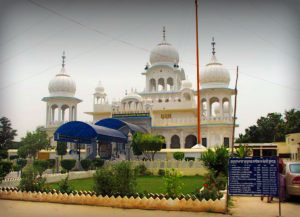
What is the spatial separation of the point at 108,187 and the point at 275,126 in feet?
104

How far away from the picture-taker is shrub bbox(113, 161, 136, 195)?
990 cm

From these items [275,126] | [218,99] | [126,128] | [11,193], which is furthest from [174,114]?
[11,193]

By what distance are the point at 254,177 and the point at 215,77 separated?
27.9 meters

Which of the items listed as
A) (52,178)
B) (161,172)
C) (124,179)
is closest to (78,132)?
(161,172)

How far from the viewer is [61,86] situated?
41.2 m

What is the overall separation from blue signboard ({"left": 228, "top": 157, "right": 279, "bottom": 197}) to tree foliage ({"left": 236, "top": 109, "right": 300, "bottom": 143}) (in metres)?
29.3

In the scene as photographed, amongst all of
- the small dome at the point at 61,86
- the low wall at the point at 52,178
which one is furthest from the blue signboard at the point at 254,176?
the small dome at the point at 61,86

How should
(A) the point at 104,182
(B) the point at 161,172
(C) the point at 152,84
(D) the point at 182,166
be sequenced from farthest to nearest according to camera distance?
(C) the point at 152,84 → (D) the point at 182,166 → (B) the point at 161,172 → (A) the point at 104,182

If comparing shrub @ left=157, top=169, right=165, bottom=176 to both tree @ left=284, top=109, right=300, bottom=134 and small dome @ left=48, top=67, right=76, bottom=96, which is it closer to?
tree @ left=284, top=109, right=300, bottom=134

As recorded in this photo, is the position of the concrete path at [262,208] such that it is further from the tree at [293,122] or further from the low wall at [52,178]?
the tree at [293,122]

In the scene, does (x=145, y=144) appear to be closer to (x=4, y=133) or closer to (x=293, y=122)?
(x=4, y=133)

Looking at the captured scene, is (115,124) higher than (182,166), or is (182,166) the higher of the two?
(115,124)

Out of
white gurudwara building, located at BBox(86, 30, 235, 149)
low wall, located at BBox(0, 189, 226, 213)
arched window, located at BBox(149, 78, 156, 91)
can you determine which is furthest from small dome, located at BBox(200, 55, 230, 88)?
low wall, located at BBox(0, 189, 226, 213)

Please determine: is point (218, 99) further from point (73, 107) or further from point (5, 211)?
point (5, 211)
